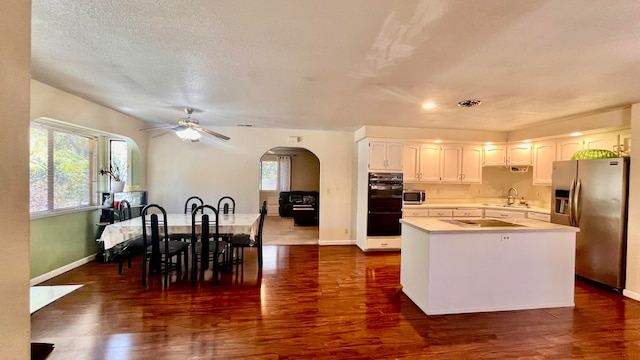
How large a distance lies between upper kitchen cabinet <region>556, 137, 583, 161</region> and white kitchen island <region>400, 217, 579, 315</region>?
2200 mm

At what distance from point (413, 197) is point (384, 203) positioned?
2.14 feet

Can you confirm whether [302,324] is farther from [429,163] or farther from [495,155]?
[495,155]

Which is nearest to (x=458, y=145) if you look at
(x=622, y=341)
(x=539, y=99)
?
(x=539, y=99)

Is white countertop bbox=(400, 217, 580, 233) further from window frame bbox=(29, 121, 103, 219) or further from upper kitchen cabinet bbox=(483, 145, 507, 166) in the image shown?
window frame bbox=(29, 121, 103, 219)

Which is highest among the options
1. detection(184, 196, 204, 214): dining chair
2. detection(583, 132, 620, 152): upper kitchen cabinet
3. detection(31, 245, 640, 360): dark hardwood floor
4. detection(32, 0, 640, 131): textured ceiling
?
detection(32, 0, 640, 131): textured ceiling

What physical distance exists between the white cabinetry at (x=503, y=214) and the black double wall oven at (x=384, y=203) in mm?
1663

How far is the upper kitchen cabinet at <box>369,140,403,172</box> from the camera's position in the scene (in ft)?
16.7

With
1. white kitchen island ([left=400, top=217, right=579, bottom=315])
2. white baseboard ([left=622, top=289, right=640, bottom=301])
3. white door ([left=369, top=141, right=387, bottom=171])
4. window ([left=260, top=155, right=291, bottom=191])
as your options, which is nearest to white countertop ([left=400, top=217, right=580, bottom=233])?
white kitchen island ([left=400, top=217, right=579, bottom=315])

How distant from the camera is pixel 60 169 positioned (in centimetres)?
400

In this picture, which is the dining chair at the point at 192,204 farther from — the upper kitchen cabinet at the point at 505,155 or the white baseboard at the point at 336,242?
the upper kitchen cabinet at the point at 505,155

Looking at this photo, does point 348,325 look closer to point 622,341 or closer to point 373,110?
point 622,341

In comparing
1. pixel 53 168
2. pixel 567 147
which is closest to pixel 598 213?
pixel 567 147

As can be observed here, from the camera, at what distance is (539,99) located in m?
3.28

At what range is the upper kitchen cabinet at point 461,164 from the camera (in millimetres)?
5465
